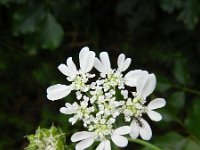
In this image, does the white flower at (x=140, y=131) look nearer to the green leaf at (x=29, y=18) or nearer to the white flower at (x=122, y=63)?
the white flower at (x=122, y=63)

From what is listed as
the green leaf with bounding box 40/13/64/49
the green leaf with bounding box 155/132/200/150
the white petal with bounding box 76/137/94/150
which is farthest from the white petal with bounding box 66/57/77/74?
the green leaf with bounding box 40/13/64/49

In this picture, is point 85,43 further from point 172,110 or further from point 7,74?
point 172,110

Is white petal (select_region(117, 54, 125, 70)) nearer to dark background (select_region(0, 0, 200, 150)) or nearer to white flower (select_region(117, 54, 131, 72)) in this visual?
white flower (select_region(117, 54, 131, 72))

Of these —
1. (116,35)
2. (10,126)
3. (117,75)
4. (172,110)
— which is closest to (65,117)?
(172,110)

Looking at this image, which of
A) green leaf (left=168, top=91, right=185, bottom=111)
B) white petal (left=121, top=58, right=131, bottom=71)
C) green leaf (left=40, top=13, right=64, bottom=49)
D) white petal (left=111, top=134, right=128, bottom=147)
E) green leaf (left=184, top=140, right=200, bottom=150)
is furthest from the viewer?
green leaf (left=40, top=13, right=64, bottom=49)

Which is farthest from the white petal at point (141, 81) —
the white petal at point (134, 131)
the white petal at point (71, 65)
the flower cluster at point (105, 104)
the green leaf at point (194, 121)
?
the green leaf at point (194, 121)

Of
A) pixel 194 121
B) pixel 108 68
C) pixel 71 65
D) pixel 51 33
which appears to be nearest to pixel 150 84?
pixel 108 68

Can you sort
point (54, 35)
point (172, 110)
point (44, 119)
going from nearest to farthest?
1. point (172, 110)
2. point (54, 35)
3. point (44, 119)

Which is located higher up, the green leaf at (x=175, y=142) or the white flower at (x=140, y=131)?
the green leaf at (x=175, y=142)
